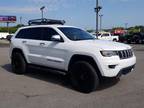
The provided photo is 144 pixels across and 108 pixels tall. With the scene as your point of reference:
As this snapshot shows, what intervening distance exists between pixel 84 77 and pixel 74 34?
1.78 metres

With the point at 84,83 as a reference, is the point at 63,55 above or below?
above

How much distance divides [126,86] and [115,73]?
1.09 metres

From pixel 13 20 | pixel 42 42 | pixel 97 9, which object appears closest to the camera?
pixel 42 42

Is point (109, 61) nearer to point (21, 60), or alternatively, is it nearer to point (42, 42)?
point (42, 42)

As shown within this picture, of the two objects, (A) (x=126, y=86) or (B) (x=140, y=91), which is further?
(A) (x=126, y=86)

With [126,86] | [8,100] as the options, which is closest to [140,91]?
[126,86]

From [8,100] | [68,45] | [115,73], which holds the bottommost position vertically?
[8,100]

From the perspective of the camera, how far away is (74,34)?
963cm

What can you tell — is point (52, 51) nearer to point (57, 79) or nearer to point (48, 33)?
point (48, 33)

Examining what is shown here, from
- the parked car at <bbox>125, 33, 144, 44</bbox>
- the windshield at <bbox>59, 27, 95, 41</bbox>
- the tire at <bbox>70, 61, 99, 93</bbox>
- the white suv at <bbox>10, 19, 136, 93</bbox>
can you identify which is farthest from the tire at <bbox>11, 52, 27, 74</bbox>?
the parked car at <bbox>125, 33, 144, 44</bbox>

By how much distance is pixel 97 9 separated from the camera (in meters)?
34.3

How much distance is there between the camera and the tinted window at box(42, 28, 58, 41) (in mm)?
9833

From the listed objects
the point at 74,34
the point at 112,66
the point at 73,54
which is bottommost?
the point at 112,66

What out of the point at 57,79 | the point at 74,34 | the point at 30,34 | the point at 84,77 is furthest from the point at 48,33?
the point at 84,77
